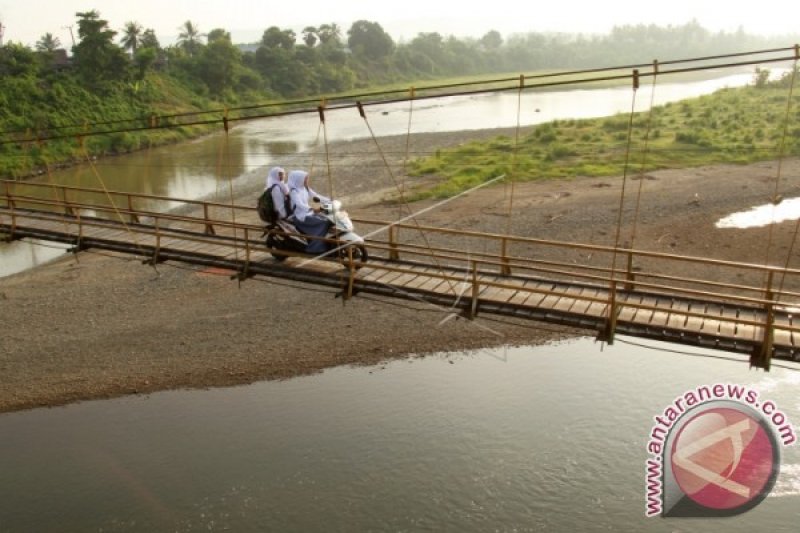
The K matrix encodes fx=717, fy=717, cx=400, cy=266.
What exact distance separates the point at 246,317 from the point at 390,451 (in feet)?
25.6

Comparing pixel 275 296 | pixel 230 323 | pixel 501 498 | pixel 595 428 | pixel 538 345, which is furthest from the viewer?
pixel 275 296

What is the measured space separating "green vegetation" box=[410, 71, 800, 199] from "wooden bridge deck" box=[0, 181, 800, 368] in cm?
2091

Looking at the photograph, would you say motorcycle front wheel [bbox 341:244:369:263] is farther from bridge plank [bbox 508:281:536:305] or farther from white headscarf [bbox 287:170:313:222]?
bridge plank [bbox 508:281:536:305]

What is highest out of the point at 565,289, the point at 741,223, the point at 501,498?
the point at 565,289

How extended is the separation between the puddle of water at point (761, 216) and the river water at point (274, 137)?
783 cm

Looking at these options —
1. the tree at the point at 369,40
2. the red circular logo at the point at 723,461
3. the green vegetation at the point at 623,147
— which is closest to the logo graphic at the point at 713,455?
the red circular logo at the point at 723,461

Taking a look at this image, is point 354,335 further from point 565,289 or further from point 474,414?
point 565,289

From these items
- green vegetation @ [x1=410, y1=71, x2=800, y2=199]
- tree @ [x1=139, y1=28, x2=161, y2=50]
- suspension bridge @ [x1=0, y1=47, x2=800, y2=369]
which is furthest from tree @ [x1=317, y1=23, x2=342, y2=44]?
suspension bridge @ [x1=0, y1=47, x2=800, y2=369]

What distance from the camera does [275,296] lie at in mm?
22109

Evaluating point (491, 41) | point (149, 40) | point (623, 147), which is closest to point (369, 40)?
point (149, 40)

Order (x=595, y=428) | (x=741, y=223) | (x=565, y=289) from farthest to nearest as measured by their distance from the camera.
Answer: (x=741, y=223), (x=595, y=428), (x=565, y=289)

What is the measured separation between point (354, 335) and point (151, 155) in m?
37.1

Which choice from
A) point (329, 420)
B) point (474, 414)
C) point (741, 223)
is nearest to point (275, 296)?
point (329, 420)

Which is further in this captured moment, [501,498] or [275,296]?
[275,296]
